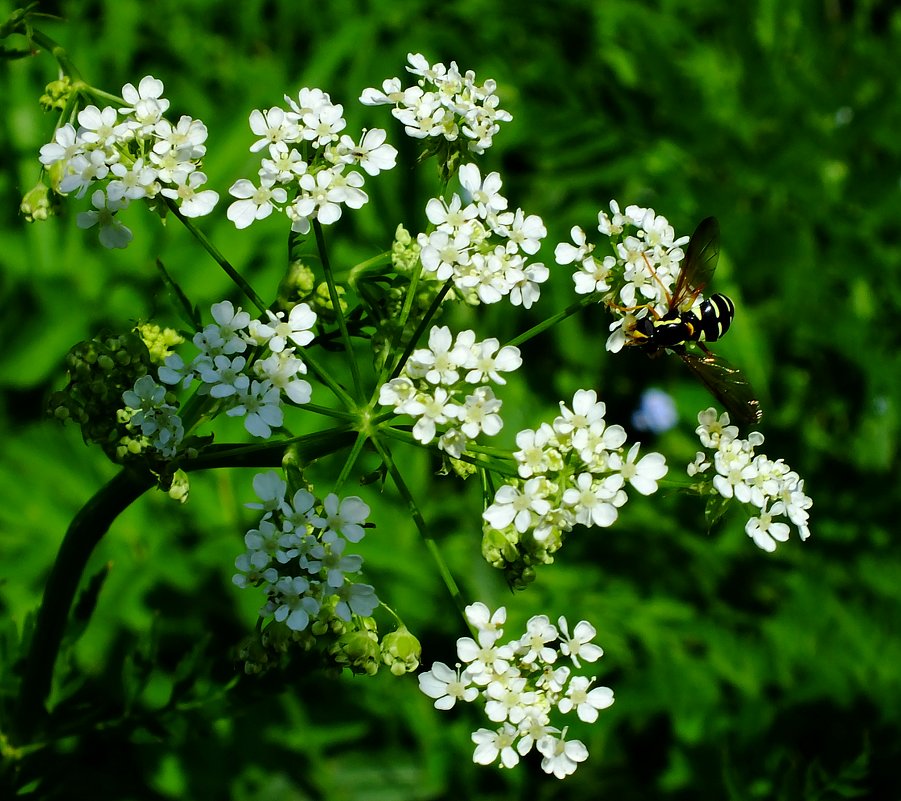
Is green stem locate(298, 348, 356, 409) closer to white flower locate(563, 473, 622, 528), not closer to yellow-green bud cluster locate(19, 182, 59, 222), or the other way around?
white flower locate(563, 473, 622, 528)

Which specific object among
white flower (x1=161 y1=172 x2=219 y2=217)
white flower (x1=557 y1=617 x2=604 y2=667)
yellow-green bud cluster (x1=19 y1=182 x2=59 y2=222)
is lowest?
white flower (x1=557 y1=617 x2=604 y2=667)

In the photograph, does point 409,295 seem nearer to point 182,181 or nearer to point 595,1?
point 182,181

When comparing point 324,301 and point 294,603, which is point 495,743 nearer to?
point 294,603

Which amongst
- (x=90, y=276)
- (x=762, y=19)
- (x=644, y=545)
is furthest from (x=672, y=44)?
(x=90, y=276)

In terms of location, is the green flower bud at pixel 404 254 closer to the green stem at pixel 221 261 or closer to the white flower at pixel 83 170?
the green stem at pixel 221 261

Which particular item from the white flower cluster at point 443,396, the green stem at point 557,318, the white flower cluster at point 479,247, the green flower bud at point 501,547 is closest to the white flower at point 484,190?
the white flower cluster at point 479,247

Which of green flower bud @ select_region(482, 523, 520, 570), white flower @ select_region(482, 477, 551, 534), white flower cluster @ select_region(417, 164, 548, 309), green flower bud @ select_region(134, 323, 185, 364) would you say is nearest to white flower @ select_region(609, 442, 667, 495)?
white flower @ select_region(482, 477, 551, 534)
